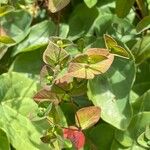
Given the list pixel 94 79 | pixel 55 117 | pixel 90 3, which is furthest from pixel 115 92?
pixel 90 3

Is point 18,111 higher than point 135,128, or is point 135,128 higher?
point 18,111

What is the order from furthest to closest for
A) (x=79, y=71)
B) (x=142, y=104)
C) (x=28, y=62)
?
(x=28, y=62) → (x=142, y=104) → (x=79, y=71)

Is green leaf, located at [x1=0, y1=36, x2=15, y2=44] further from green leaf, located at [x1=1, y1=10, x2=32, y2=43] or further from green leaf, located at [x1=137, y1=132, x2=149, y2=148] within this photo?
green leaf, located at [x1=137, y1=132, x2=149, y2=148]

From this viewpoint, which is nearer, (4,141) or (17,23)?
(4,141)

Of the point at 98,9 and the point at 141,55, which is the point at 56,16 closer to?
the point at 98,9

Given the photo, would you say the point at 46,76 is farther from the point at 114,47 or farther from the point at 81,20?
the point at 81,20

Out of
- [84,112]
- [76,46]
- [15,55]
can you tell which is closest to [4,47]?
[15,55]

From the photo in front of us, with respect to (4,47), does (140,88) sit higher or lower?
lower
